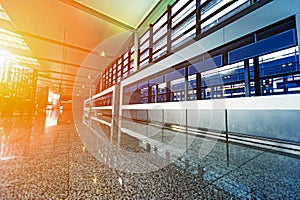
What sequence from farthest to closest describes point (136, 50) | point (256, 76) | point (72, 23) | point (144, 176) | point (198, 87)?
point (136, 50) < point (72, 23) < point (198, 87) < point (256, 76) < point (144, 176)

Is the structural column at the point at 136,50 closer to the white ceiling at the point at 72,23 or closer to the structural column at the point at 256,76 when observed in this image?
the white ceiling at the point at 72,23

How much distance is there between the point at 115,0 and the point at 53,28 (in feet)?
10.3

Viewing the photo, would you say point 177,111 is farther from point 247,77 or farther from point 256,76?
point 256,76

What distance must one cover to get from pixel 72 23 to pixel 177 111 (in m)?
5.22

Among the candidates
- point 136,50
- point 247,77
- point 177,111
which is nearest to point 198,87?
point 177,111

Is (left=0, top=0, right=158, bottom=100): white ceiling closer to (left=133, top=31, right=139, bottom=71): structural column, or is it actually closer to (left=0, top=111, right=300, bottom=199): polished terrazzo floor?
(left=133, top=31, right=139, bottom=71): structural column

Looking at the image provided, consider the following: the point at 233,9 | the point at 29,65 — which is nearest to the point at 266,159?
the point at 233,9

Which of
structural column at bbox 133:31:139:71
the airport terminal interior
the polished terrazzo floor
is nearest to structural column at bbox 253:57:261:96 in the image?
the airport terminal interior

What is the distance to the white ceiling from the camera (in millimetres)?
4508

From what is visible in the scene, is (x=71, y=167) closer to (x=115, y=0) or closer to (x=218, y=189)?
(x=218, y=189)

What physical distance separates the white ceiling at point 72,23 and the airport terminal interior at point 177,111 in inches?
1.7

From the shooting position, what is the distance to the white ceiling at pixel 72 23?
451 centimetres

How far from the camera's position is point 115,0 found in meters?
4.40

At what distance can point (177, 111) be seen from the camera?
3461 mm
